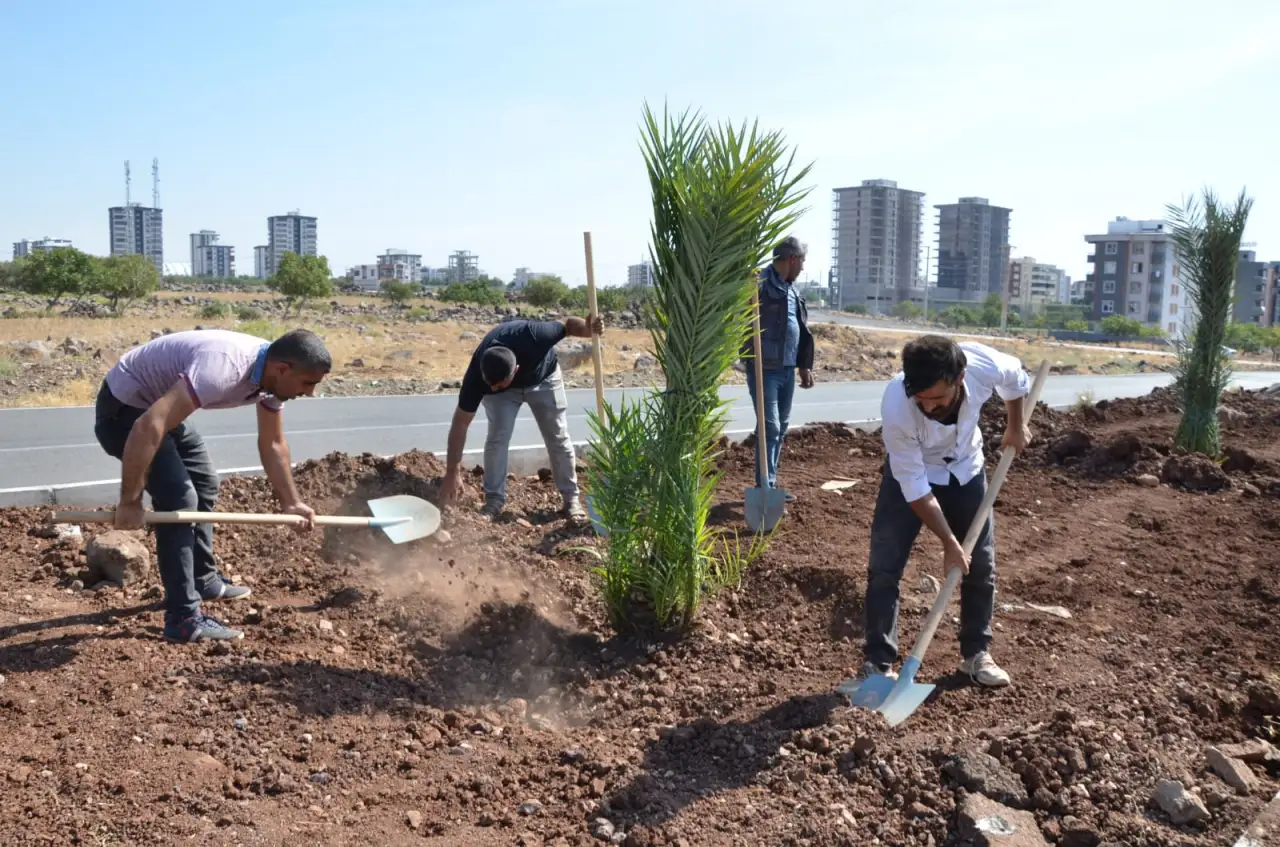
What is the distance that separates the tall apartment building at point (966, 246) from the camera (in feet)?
450

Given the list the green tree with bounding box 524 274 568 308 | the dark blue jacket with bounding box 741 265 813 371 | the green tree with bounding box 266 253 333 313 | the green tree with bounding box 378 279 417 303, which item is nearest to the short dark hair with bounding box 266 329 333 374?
the dark blue jacket with bounding box 741 265 813 371

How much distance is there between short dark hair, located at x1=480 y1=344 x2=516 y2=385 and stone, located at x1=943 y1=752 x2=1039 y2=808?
322cm

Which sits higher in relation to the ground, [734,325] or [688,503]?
[734,325]

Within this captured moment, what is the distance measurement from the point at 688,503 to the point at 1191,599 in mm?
3083

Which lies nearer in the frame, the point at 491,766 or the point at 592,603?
the point at 491,766

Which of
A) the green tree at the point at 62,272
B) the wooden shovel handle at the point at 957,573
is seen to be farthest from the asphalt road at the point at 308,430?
the green tree at the point at 62,272

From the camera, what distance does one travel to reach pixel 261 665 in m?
4.28

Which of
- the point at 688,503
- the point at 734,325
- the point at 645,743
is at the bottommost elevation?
the point at 645,743

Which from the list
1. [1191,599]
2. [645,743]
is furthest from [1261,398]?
[645,743]

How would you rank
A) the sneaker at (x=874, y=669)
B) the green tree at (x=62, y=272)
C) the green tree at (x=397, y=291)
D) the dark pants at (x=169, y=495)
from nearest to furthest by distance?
the sneaker at (x=874, y=669)
the dark pants at (x=169, y=495)
the green tree at (x=62, y=272)
the green tree at (x=397, y=291)

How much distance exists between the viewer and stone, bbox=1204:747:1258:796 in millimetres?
3416

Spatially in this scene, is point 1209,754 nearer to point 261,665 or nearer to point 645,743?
point 645,743

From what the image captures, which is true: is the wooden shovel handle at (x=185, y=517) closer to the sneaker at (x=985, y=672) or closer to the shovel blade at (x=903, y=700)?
the shovel blade at (x=903, y=700)

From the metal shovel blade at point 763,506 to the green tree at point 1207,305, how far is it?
5290 mm
